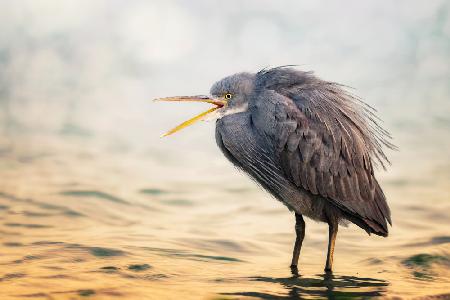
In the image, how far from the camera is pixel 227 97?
7.31 m

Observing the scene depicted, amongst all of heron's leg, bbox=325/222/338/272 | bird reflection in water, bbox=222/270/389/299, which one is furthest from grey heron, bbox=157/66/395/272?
bird reflection in water, bbox=222/270/389/299

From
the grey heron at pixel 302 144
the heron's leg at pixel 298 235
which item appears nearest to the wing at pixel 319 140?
the grey heron at pixel 302 144

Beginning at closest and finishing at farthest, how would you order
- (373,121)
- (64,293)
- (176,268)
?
(64,293) → (176,268) → (373,121)

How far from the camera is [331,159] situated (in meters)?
7.10

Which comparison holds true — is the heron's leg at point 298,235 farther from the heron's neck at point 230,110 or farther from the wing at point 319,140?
the heron's neck at point 230,110

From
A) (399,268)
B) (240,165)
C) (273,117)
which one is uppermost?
(273,117)

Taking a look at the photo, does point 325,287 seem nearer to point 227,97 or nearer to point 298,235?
point 298,235

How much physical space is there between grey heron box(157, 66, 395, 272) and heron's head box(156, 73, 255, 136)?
0.03ft

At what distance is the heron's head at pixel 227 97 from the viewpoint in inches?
285

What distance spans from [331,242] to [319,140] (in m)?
1.11

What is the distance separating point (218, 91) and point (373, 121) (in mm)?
1764

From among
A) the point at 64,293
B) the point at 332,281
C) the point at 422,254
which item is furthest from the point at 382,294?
the point at 64,293

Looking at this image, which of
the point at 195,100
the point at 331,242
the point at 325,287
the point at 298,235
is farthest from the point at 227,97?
the point at 325,287

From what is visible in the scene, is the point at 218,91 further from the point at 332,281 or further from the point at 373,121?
the point at 332,281
